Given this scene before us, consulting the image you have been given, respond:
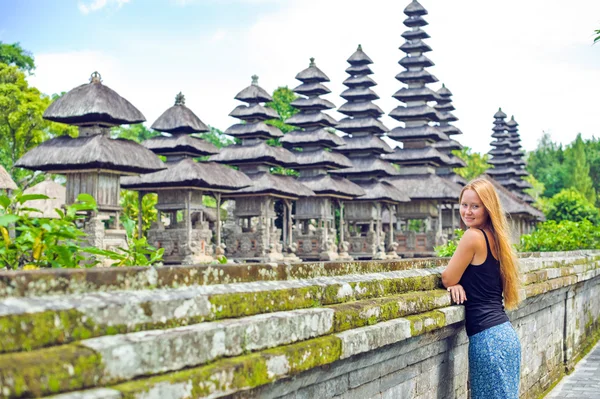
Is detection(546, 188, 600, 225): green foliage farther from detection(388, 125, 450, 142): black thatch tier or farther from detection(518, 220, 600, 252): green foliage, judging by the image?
detection(518, 220, 600, 252): green foliage

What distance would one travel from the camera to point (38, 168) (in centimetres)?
3058

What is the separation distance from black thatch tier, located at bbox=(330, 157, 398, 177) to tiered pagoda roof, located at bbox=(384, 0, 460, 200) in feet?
6.96

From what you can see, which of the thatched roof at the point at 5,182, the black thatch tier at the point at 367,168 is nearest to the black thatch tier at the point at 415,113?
the black thatch tier at the point at 367,168

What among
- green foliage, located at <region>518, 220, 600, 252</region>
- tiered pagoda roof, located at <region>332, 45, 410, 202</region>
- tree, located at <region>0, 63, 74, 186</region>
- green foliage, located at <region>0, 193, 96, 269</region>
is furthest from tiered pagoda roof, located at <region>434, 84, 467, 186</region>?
green foliage, located at <region>0, 193, 96, 269</region>

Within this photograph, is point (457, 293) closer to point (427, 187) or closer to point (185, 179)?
point (185, 179)

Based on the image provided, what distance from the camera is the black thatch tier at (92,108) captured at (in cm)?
2994

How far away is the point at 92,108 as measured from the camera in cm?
2975

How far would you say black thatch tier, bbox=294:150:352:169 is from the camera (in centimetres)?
4497

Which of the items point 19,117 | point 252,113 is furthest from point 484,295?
point 252,113

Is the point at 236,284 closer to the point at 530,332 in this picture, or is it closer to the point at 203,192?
the point at 530,332

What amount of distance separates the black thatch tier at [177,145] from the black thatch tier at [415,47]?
75.8 feet

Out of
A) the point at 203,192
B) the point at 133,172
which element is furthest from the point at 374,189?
the point at 133,172

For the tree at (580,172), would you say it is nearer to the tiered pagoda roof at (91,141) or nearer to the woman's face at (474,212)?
the tiered pagoda roof at (91,141)

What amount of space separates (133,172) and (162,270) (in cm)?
2879
